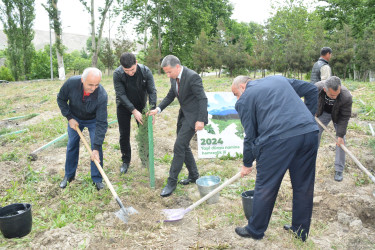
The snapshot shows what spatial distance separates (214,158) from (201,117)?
2031mm

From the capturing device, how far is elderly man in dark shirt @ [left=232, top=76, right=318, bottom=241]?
2.90 meters

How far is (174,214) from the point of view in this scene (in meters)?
3.78

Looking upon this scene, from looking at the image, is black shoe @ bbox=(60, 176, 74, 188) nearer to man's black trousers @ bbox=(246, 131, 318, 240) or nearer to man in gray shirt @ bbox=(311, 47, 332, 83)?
man's black trousers @ bbox=(246, 131, 318, 240)

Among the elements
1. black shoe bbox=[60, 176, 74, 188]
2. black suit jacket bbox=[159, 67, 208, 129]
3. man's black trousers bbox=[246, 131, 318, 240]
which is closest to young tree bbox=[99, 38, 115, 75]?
black shoe bbox=[60, 176, 74, 188]

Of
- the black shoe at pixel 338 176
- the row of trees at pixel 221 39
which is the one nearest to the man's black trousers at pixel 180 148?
the black shoe at pixel 338 176

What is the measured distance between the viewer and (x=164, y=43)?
3350 cm

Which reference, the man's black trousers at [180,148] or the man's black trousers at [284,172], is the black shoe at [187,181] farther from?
the man's black trousers at [284,172]

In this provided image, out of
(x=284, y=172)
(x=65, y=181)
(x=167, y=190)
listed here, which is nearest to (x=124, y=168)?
(x=65, y=181)

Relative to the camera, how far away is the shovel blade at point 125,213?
145 inches

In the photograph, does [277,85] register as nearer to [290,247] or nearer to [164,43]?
[290,247]

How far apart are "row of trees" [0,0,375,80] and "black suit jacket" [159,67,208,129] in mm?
19328

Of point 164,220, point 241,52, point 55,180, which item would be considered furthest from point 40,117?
point 241,52

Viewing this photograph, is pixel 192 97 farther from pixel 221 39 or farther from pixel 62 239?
pixel 221 39

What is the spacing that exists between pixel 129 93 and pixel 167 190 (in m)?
1.74
